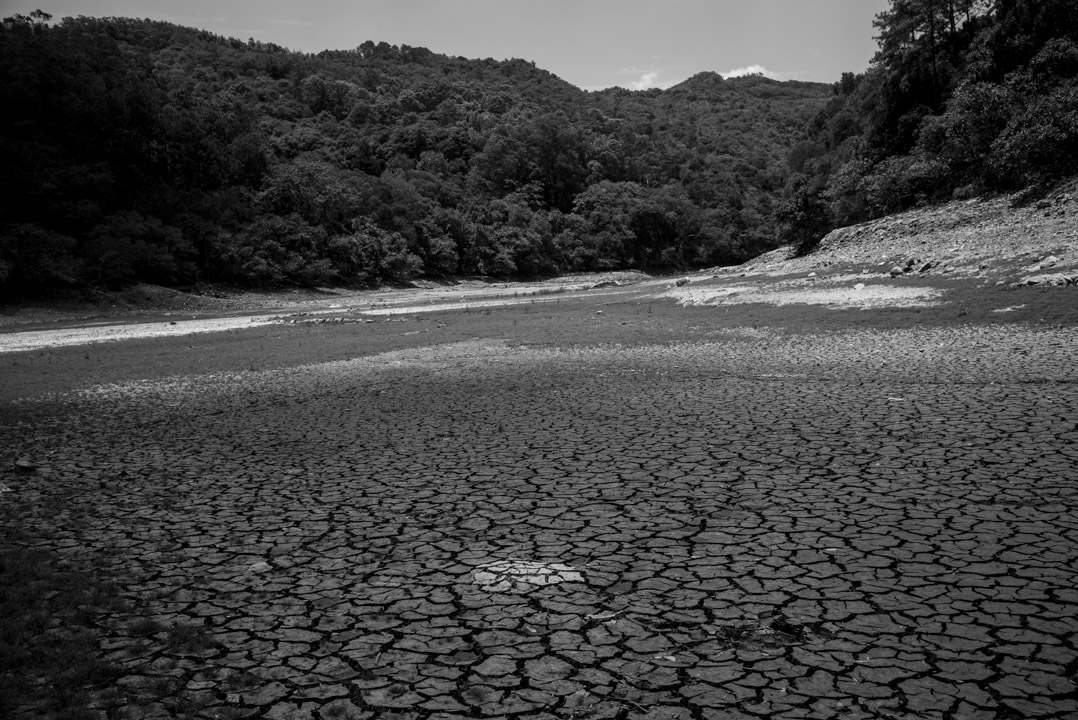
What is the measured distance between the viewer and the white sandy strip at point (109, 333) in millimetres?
27203

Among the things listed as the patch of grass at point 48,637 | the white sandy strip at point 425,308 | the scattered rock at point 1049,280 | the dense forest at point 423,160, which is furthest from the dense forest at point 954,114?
the patch of grass at point 48,637

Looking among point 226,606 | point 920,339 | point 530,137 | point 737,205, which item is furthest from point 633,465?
point 737,205

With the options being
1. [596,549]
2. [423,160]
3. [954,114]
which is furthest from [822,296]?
[423,160]

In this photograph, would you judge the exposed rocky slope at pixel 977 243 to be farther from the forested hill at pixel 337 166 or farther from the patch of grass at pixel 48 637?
the forested hill at pixel 337 166

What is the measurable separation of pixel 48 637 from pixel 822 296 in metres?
26.1

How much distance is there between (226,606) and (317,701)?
1680mm

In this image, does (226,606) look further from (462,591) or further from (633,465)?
(633,465)

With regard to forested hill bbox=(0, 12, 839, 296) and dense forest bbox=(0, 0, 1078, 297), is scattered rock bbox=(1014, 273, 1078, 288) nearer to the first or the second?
dense forest bbox=(0, 0, 1078, 297)

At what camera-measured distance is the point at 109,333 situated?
30.6m

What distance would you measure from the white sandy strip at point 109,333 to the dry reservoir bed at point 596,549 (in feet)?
57.5

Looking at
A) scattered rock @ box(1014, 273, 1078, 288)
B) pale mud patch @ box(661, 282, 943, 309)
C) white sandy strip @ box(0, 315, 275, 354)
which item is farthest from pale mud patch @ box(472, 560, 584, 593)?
white sandy strip @ box(0, 315, 275, 354)

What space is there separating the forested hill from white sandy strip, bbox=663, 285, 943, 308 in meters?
36.1

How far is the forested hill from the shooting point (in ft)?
161

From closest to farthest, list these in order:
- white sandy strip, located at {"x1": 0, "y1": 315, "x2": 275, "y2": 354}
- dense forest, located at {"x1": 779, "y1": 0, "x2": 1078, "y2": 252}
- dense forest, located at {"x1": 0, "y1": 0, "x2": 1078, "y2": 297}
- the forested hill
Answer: white sandy strip, located at {"x1": 0, "y1": 315, "x2": 275, "y2": 354}, dense forest, located at {"x1": 779, "y1": 0, "x2": 1078, "y2": 252}, dense forest, located at {"x1": 0, "y1": 0, "x2": 1078, "y2": 297}, the forested hill
